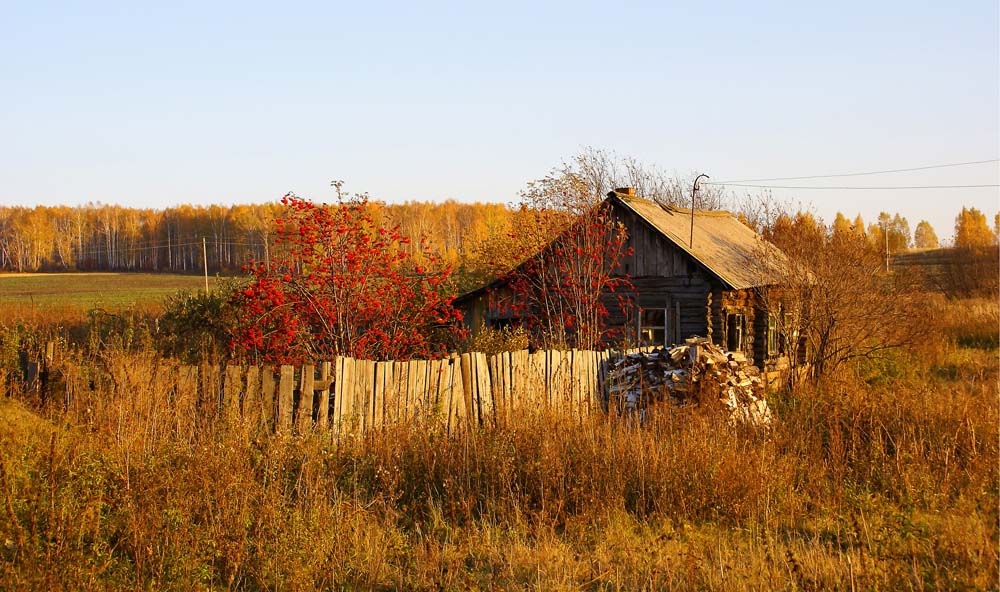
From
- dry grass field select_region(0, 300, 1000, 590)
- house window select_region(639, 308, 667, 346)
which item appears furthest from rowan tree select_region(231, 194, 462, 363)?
house window select_region(639, 308, 667, 346)

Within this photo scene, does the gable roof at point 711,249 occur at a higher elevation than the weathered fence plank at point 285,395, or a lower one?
higher

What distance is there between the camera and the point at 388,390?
30.7 ft

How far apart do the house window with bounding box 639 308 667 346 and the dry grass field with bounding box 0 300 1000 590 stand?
32.6 ft

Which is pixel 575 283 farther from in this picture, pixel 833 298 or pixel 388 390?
pixel 388 390

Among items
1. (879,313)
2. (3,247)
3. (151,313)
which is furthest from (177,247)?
(879,313)

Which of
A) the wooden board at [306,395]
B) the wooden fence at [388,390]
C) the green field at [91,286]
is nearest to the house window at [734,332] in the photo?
the wooden fence at [388,390]

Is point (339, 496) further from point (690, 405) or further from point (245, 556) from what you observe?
point (690, 405)

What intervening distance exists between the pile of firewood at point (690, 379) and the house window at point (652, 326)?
22.4 ft

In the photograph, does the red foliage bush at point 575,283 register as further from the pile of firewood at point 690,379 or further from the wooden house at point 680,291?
the pile of firewood at point 690,379

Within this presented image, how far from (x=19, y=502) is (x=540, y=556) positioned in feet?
12.6

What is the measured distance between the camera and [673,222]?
2153 centimetres

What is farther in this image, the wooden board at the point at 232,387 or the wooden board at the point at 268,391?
the wooden board at the point at 268,391

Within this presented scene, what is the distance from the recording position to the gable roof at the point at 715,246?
739 inches

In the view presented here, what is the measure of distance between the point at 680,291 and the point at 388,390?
1126 centimetres
